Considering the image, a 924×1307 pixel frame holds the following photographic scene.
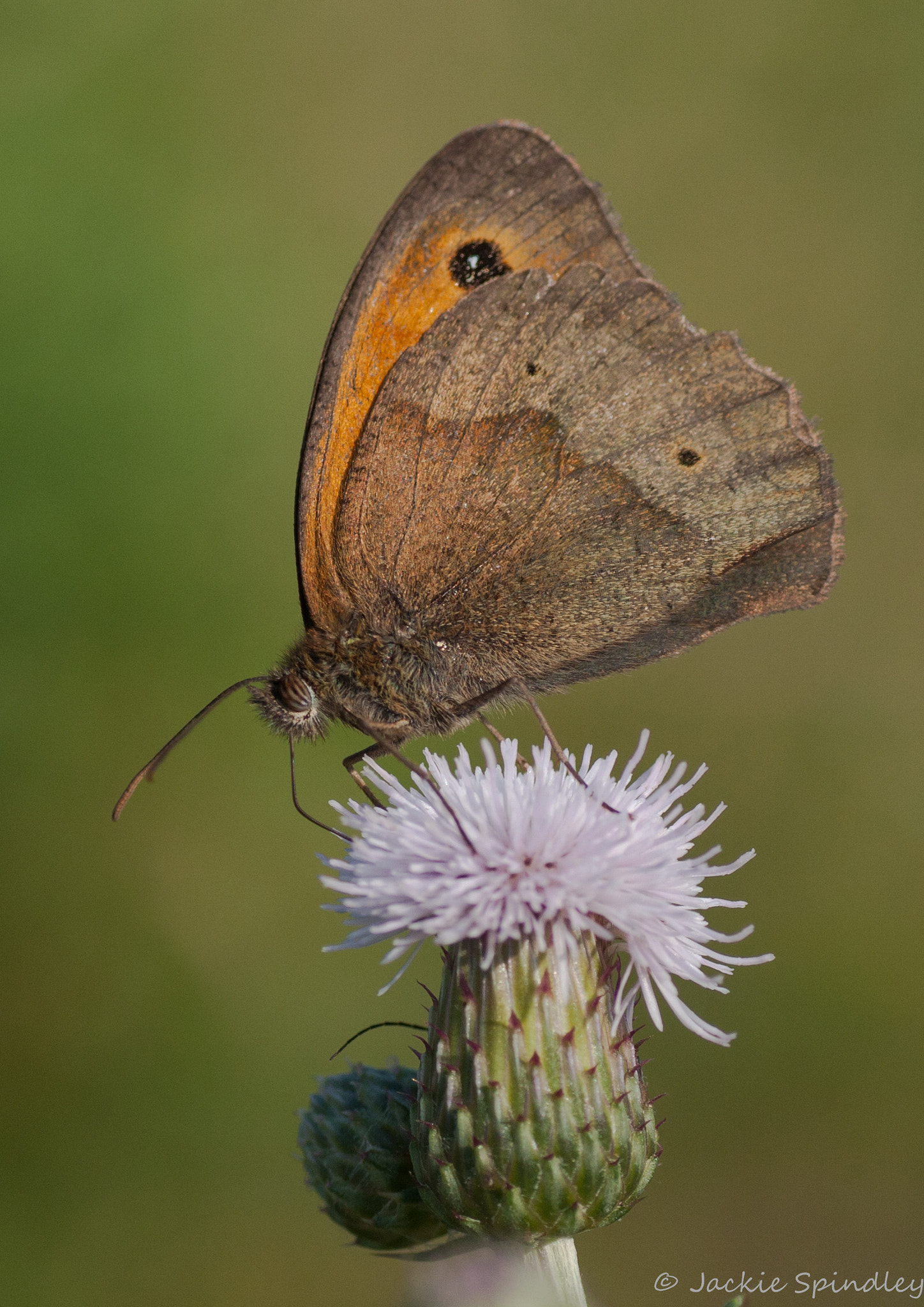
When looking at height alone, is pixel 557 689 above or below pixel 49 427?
below

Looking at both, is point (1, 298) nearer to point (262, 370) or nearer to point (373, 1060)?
point (262, 370)

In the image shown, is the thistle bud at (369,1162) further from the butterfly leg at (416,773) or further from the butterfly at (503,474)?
the butterfly at (503,474)

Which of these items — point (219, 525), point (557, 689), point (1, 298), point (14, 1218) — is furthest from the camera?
point (219, 525)

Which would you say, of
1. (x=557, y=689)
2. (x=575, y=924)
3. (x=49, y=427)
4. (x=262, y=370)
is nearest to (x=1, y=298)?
(x=49, y=427)

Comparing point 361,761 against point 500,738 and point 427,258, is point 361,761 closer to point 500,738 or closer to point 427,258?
point 500,738

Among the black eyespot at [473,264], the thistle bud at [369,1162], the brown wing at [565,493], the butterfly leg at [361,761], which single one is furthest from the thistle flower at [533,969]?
the black eyespot at [473,264]

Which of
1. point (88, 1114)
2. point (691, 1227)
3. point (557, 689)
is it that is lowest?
point (691, 1227)
